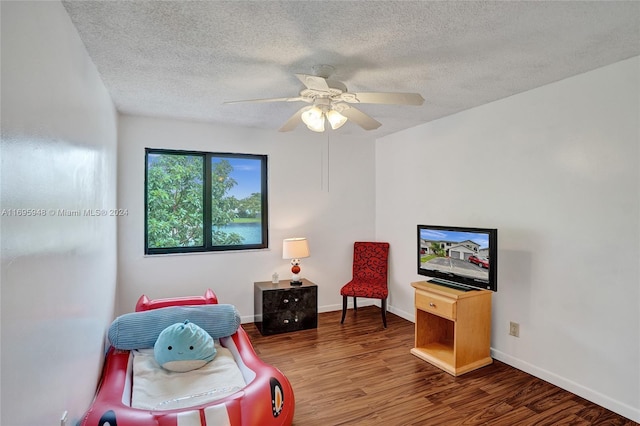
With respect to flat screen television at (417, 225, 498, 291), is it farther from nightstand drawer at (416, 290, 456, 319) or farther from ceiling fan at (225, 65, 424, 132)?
ceiling fan at (225, 65, 424, 132)

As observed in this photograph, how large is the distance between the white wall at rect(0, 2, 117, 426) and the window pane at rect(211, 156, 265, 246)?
1914mm

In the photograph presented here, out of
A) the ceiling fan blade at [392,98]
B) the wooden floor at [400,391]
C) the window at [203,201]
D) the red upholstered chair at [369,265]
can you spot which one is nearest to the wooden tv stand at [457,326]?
the wooden floor at [400,391]

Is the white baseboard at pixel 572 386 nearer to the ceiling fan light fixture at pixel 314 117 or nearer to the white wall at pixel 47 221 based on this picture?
the ceiling fan light fixture at pixel 314 117

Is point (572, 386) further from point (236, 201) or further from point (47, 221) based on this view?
point (236, 201)

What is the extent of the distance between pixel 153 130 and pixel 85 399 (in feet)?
9.27

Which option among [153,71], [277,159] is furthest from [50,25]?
[277,159]

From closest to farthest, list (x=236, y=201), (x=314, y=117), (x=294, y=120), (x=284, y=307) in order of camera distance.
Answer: (x=314, y=117) < (x=294, y=120) < (x=284, y=307) < (x=236, y=201)

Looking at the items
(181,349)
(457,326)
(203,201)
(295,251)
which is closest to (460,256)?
(457,326)

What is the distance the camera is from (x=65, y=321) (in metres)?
1.72

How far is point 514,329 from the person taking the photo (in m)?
3.16

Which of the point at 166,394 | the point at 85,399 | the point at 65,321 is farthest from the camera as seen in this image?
the point at 166,394

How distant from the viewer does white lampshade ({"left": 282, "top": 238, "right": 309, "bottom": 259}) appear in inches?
167

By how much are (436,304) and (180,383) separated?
7.43ft

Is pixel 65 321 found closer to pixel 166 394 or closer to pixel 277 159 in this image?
pixel 166 394
